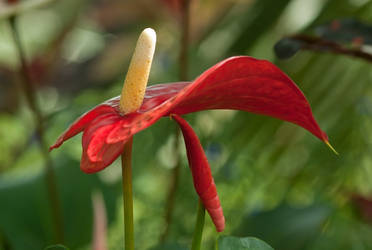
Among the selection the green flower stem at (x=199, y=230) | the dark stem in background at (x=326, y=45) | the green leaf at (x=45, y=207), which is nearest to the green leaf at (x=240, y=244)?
the green flower stem at (x=199, y=230)

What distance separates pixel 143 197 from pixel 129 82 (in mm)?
526

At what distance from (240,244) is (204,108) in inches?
2.9

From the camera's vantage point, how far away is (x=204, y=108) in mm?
277

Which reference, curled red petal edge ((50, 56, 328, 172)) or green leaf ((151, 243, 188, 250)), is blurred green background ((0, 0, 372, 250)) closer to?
green leaf ((151, 243, 188, 250))

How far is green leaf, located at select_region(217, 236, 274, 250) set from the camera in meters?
0.30

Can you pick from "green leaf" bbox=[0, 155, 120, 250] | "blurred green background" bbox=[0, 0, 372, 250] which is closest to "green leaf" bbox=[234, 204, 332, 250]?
"blurred green background" bbox=[0, 0, 372, 250]

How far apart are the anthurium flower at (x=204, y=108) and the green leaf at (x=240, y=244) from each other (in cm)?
1

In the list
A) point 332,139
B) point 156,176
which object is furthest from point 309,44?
point 156,176

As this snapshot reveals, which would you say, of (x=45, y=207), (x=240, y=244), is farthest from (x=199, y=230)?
(x=45, y=207)

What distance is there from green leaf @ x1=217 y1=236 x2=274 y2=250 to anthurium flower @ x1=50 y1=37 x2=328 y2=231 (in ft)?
0.04

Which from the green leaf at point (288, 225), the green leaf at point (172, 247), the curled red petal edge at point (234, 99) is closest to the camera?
the curled red petal edge at point (234, 99)

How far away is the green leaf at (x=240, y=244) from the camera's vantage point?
0.98 ft

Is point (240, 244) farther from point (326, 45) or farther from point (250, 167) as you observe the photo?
point (250, 167)

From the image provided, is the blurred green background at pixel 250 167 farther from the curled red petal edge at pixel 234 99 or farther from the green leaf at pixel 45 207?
the curled red petal edge at pixel 234 99
